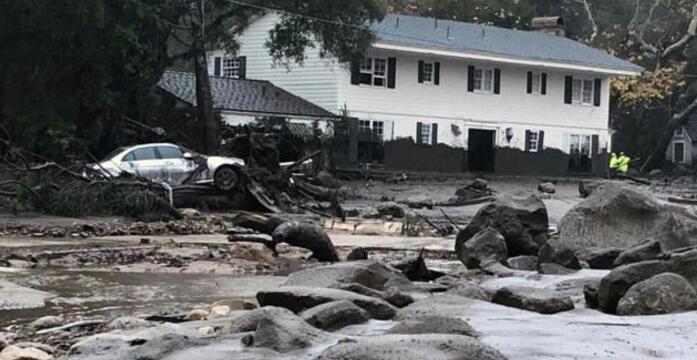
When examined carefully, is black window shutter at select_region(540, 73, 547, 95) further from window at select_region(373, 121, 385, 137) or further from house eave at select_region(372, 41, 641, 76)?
window at select_region(373, 121, 385, 137)

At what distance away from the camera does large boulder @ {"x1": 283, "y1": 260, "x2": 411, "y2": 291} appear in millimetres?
11586

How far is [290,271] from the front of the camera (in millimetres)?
15227

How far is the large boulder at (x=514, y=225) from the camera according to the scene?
17328 millimetres

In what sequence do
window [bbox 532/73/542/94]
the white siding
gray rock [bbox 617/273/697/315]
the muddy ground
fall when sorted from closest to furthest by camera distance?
→ the muddy ground → gray rock [bbox 617/273/697/315] → the white siding → window [bbox 532/73/542/94]

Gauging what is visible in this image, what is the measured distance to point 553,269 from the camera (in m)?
14.7

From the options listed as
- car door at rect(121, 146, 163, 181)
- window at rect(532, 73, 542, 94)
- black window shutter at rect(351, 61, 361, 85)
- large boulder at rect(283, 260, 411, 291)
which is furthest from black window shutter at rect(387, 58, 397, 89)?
large boulder at rect(283, 260, 411, 291)

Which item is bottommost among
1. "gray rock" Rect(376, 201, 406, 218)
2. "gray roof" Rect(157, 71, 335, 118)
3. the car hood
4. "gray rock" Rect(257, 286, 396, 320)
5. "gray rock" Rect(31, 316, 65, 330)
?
"gray rock" Rect(376, 201, 406, 218)

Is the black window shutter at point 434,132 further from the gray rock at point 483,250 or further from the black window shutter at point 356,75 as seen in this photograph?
the gray rock at point 483,250

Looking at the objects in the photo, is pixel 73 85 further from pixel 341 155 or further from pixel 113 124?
pixel 341 155

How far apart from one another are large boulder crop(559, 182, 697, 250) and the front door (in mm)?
28442

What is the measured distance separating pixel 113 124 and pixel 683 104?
4001cm

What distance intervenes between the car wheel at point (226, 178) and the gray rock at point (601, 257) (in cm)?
1213

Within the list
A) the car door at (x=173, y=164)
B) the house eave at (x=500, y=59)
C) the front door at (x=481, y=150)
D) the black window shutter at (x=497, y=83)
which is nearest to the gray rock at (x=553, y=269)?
the car door at (x=173, y=164)

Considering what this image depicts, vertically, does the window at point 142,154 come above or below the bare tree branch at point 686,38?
below
